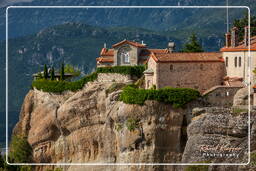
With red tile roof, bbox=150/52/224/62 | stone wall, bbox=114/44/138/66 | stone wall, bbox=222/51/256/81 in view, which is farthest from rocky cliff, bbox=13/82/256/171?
stone wall, bbox=222/51/256/81

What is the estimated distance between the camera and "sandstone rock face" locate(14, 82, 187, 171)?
217 ft

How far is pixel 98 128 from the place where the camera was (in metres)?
73.8

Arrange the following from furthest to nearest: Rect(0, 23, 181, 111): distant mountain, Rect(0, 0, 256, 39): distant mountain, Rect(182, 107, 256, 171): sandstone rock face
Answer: Rect(0, 0, 256, 39): distant mountain, Rect(0, 23, 181, 111): distant mountain, Rect(182, 107, 256, 171): sandstone rock face

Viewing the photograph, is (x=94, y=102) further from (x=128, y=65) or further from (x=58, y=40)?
(x=58, y=40)

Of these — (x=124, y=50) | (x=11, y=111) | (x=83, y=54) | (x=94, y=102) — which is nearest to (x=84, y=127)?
(x=94, y=102)

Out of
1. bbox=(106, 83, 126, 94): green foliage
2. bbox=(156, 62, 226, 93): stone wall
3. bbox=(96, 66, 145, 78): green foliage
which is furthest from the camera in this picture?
bbox=(96, 66, 145, 78): green foliage

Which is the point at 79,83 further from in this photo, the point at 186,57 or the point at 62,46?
the point at 62,46

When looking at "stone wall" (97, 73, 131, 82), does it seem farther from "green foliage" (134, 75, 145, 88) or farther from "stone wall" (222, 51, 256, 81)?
"stone wall" (222, 51, 256, 81)

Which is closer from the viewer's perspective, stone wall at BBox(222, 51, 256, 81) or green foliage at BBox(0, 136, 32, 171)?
stone wall at BBox(222, 51, 256, 81)

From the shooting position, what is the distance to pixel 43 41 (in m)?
166

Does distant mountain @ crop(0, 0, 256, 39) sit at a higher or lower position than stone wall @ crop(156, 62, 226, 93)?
higher

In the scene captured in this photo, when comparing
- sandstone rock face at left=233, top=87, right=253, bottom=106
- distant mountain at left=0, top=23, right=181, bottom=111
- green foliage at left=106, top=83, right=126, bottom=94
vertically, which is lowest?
sandstone rock face at left=233, top=87, right=253, bottom=106

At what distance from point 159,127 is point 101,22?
96.0m

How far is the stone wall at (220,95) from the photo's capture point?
63.4m
